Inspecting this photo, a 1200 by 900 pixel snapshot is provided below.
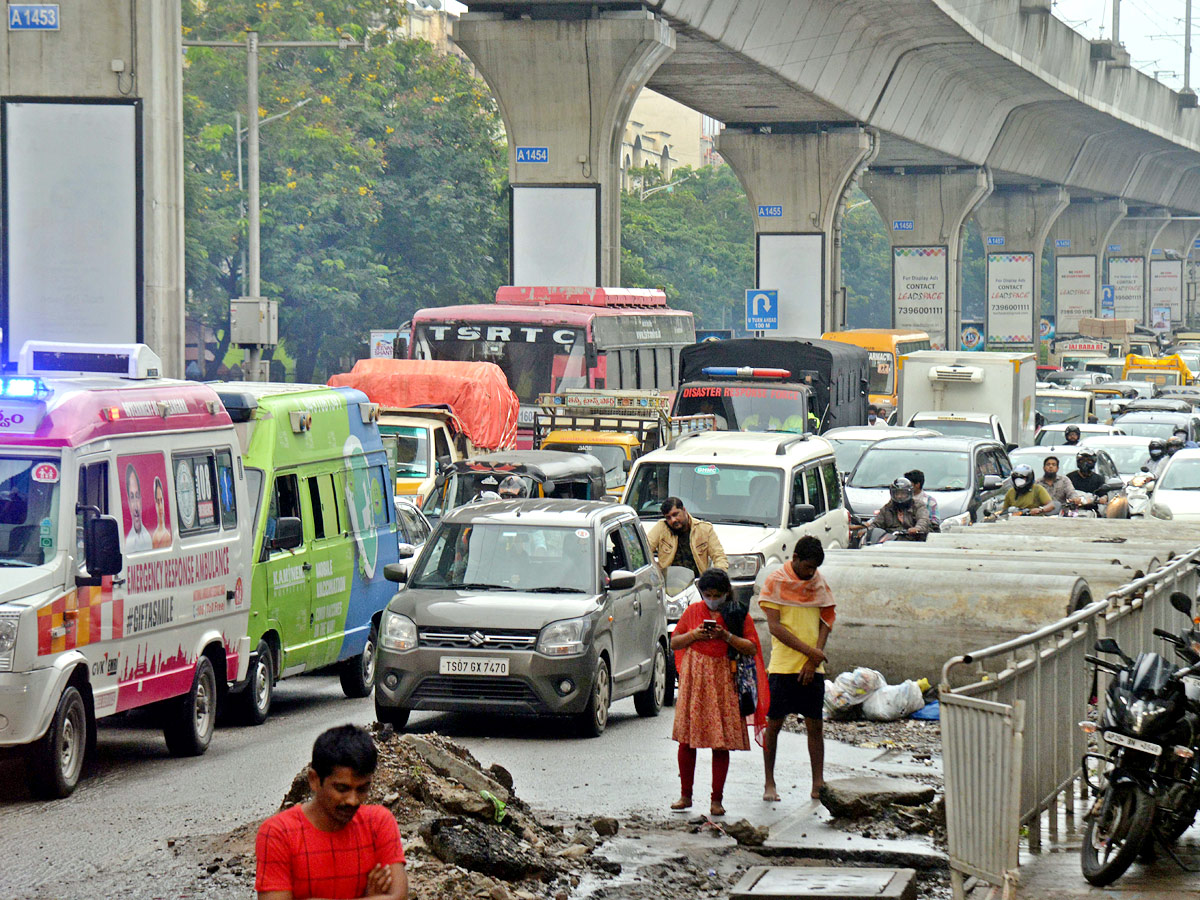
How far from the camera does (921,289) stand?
70.7 meters

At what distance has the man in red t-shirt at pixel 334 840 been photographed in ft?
15.0

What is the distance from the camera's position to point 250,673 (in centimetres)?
1311

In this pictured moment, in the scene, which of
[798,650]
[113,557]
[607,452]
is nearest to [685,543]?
[798,650]

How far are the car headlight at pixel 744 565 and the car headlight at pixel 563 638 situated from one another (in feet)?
13.4

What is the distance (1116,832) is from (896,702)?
5.38m

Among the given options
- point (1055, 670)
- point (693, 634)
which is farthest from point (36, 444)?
point (1055, 670)

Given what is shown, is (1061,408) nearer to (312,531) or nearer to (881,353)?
(881,353)

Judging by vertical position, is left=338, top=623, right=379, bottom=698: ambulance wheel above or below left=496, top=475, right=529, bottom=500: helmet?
below

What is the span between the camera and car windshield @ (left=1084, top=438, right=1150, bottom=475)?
28.0 meters

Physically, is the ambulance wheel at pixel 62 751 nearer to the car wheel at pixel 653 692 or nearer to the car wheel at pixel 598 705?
the car wheel at pixel 598 705

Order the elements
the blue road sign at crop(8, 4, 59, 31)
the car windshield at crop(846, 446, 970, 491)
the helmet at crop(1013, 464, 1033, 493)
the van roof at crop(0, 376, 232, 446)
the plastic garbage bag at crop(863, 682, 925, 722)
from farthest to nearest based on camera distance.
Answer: the car windshield at crop(846, 446, 970, 491) < the helmet at crop(1013, 464, 1033, 493) < the blue road sign at crop(8, 4, 59, 31) < the plastic garbage bag at crop(863, 682, 925, 722) < the van roof at crop(0, 376, 232, 446)

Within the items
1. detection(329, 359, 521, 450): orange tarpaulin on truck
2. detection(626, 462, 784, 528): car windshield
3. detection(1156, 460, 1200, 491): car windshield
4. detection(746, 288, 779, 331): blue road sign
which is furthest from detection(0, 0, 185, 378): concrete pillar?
detection(746, 288, 779, 331): blue road sign

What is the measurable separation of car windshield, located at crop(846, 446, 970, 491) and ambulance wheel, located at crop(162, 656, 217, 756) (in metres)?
12.7

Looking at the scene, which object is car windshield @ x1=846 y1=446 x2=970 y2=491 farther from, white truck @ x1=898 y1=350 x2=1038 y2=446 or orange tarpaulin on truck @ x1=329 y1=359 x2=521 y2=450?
white truck @ x1=898 y1=350 x2=1038 y2=446
